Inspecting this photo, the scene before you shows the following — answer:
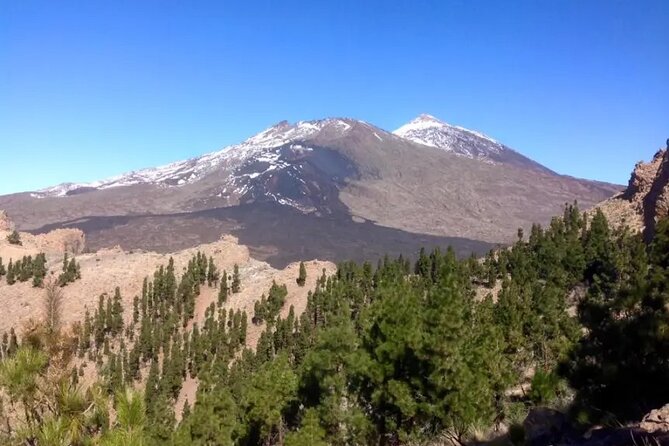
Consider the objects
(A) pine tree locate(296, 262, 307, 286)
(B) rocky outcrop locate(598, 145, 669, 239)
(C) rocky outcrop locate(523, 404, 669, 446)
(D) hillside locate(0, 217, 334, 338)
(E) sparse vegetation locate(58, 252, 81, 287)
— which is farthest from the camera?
(E) sparse vegetation locate(58, 252, 81, 287)

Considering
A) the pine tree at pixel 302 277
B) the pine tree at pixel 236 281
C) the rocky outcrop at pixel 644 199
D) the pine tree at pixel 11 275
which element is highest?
the rocky outcrop at pixel 644 199

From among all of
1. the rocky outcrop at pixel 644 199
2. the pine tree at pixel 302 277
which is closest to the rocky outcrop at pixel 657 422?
the pine tree at pixel 302 277

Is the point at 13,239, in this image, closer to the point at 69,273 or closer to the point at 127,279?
the point at 69,273

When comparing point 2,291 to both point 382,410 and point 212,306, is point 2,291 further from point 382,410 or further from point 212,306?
point 382,410

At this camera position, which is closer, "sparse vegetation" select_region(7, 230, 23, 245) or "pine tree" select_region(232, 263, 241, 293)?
"pine tree" select_region(232, 263, 241, 293)

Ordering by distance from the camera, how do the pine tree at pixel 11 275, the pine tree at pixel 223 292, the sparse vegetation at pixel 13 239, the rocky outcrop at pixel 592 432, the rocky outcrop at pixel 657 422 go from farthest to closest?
1. the sparse vegetation at pixel 13 239
2. the pine tree at pixel 11 275
3. the pine tree at pixel 223 292
4. the rocky outcrop at pixel 657 422
5. the rocky outcrop at pixel 592 432

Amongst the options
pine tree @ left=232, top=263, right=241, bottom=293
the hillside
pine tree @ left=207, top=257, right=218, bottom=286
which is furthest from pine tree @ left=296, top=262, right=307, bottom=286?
pine tree @ left=207, top=257, right=218, bottom=286

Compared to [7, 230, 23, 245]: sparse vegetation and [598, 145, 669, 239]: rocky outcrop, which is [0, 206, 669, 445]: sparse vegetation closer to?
[598, 145, 669, 239]: rocky outcrop

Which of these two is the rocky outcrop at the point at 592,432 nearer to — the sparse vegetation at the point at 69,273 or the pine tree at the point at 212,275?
the pine tree at the point at 212,275

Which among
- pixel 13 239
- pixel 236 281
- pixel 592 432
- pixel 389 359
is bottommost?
pixel 236 281

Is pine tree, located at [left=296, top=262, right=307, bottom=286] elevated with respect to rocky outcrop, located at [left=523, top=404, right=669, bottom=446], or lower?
lower

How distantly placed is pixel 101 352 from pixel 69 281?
1658 centimetres

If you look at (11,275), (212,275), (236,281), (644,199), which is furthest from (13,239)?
(644,199)

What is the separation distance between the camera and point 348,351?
26422 mm
